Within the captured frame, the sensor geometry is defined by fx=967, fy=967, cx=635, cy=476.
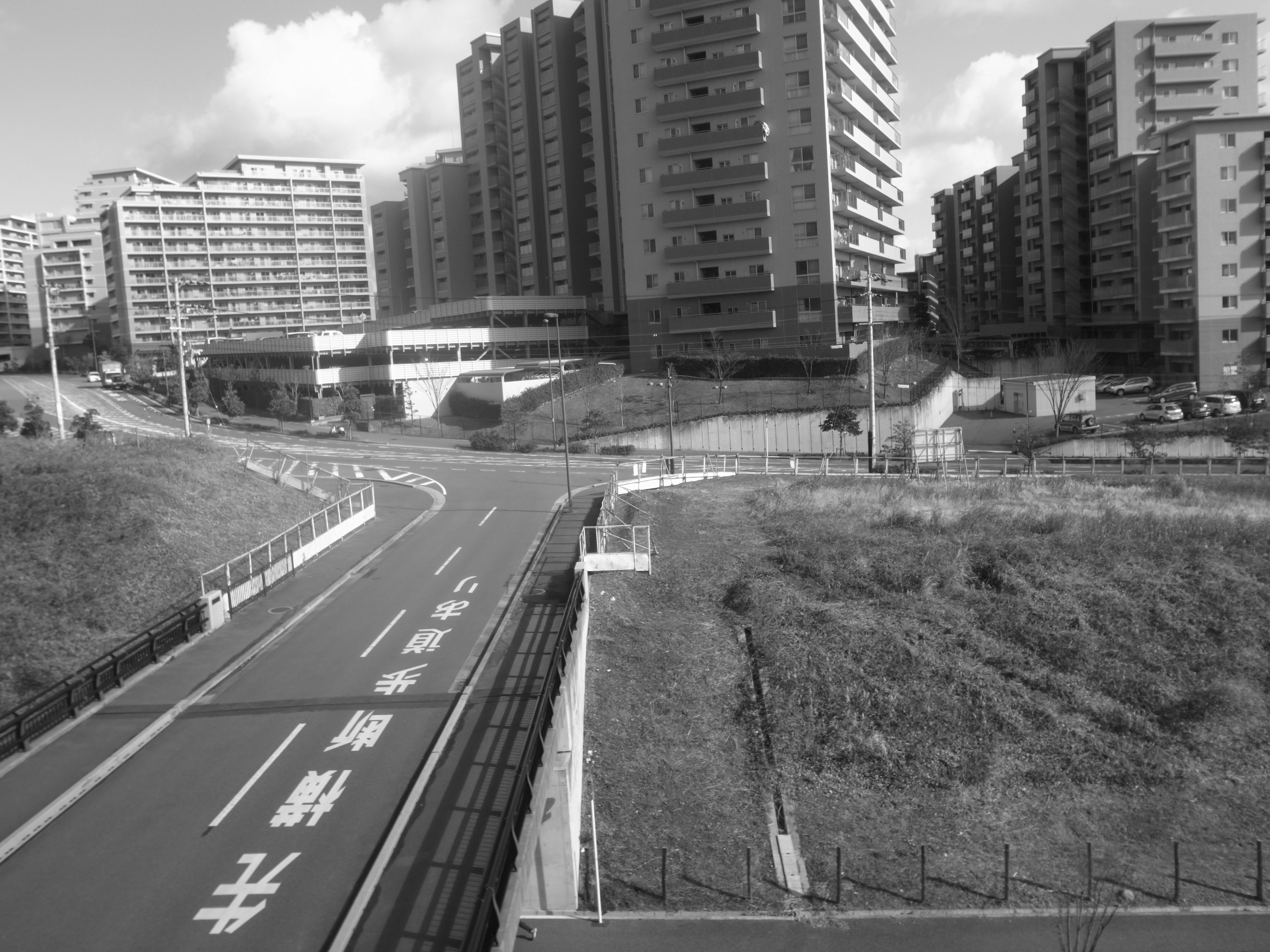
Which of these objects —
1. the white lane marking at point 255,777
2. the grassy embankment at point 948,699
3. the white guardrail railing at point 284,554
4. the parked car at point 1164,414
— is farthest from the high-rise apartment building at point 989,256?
→ the white lane marking at point 255,777

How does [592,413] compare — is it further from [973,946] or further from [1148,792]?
[973,946]

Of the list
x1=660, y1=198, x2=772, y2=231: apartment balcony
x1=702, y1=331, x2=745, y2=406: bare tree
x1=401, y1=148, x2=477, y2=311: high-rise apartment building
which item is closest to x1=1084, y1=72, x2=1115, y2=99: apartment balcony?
x1=660, y1=198, x2=772, y2=231: apartment balcony

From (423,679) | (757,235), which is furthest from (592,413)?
(423,679)

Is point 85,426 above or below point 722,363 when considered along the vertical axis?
below

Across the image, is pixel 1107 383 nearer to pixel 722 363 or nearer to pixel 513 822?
pixel 722 363

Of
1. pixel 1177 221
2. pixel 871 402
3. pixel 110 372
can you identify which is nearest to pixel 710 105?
pixel 1177 221

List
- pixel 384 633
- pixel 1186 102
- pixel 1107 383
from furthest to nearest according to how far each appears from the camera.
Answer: pixel 1186 102
pixel 1107 383
pixel 384 633

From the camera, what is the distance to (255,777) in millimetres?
13297

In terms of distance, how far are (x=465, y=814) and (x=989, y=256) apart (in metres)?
94.1

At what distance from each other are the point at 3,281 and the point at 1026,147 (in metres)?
132

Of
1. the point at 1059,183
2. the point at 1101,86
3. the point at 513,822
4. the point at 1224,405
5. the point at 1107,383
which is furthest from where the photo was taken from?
the point at 1059,183

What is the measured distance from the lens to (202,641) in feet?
61.8

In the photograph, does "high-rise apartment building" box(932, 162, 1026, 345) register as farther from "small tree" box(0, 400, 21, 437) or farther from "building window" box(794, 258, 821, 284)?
"small tree" box(0, 400, 21, 437)

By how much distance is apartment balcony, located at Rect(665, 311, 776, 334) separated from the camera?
63781 millimetres
